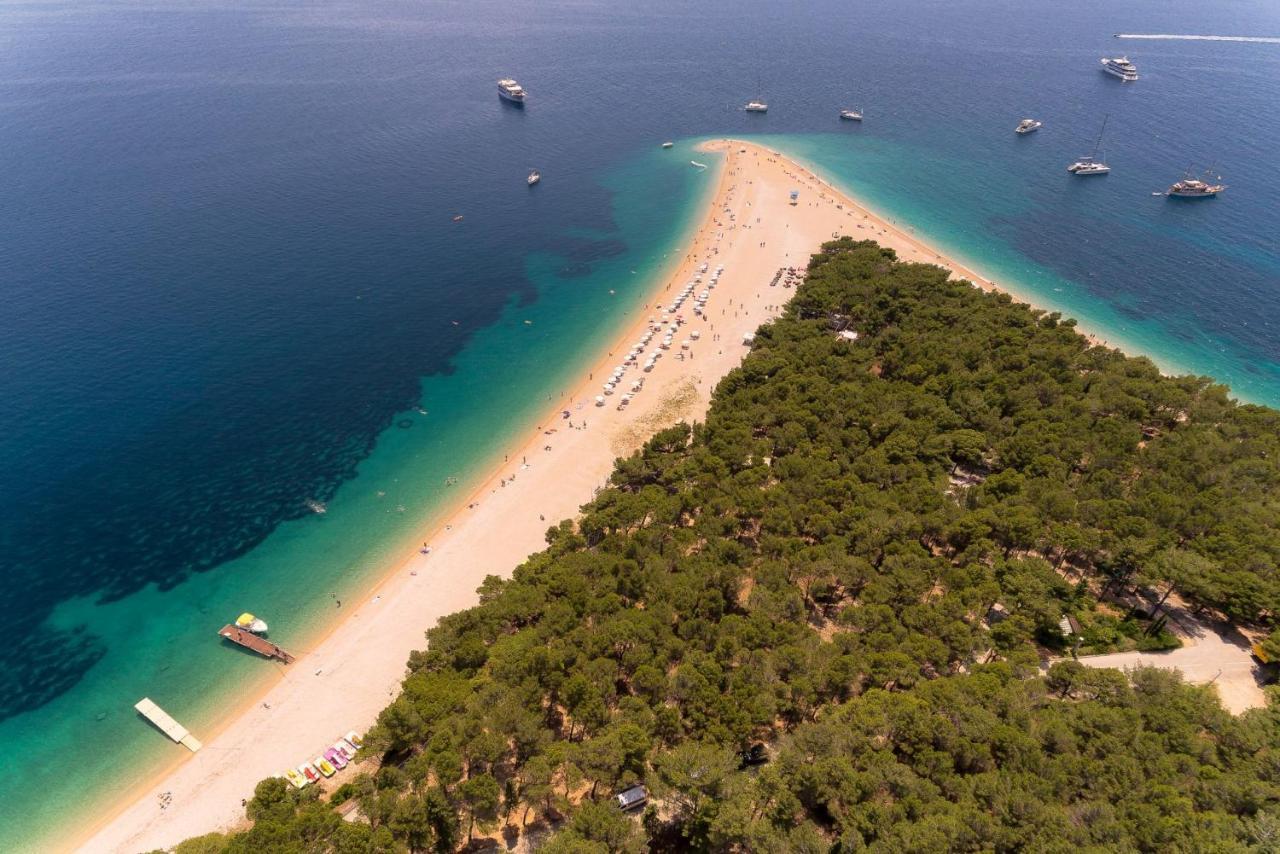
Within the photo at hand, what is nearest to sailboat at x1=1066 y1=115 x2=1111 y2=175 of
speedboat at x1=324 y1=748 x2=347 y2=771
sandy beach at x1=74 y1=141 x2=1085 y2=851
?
sandy beach at x1=74 y1=141 x2=1085 y2=851

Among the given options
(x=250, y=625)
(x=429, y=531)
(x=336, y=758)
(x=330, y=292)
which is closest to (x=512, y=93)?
(x=330, y=292)

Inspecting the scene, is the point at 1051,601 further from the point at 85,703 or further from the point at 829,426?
the point at 85,703

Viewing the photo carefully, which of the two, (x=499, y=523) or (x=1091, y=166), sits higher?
(x=1091, y=166)

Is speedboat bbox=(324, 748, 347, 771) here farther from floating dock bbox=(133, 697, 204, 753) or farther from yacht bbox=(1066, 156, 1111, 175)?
yacht bbox=(1066, 156, 1111, 175)

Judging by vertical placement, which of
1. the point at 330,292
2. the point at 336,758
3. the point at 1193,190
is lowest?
the point at 336,758

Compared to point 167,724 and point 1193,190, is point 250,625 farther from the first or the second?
point 1193,190

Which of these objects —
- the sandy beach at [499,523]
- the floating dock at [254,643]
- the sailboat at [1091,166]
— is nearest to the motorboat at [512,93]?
the sandy beach at [499,523]

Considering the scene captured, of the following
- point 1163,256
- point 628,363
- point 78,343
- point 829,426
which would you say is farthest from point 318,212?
point 1163,256
